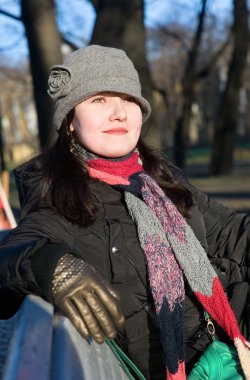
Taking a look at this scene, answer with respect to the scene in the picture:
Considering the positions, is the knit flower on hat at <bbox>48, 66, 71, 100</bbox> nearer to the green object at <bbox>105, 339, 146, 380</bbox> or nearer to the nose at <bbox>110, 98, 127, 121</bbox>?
the nose at <bbox>110, 98, 127, 121</bbox>

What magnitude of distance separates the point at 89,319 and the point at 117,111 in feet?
3.80

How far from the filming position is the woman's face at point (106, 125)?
8.41 ft

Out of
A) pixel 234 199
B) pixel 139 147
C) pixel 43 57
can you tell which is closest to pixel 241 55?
pixel 234 199

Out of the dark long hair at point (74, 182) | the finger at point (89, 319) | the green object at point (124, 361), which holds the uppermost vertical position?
the dark long hair at point (74, 182)

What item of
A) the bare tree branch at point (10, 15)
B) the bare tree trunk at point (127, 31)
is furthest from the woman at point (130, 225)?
the bare tree branch at point (10, 15)

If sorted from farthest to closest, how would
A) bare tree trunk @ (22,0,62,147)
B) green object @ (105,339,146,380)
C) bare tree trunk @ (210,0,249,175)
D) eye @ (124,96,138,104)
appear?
bare tree trunk @ (210,0,249,175), bare tree trunk @ (22,0,62,147), eye @ (124,96,138,104), green object @ (105,339,146,380)

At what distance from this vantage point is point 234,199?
12477mm

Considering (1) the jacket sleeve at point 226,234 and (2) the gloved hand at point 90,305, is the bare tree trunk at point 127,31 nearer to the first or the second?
(1) the jacket sleeve at point 226,234

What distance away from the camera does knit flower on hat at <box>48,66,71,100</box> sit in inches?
102

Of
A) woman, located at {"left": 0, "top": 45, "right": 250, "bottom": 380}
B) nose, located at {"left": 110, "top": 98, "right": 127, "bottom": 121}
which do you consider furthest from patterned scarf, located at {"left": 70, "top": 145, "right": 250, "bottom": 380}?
nose, located at {"left": 110, "top": 98, "right": 127, "bottom": 121}

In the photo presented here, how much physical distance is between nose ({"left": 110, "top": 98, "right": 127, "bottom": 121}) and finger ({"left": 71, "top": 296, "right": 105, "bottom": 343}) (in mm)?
1106

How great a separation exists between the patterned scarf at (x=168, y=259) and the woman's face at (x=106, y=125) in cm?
5

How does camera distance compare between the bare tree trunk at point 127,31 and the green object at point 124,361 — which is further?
the bare tree trunk at point 127,31

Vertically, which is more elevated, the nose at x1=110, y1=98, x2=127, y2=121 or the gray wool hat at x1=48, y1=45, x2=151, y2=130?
the gray wool hat at x1=48, y1=45, x2=151, y2=130
